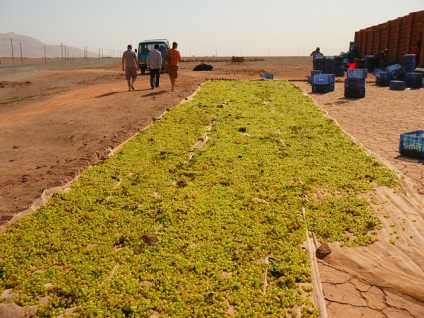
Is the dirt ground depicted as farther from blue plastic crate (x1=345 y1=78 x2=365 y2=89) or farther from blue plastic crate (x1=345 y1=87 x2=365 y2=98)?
blue plastic crate (x1=345 y1=78 x2=365 y2=89)

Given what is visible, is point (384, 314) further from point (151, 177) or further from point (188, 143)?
point (188, 143)

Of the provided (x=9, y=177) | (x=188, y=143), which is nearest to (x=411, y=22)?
(x=188, y=143)

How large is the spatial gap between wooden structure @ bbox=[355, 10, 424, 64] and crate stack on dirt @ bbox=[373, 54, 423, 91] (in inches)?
75.4

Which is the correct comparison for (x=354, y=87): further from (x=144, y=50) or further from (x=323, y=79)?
(x=144, y=50)

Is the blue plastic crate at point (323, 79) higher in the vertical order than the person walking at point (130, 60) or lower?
lower

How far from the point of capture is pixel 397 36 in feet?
90.8

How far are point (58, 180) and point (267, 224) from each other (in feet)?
12.8

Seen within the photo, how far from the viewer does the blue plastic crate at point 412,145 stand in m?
7.61

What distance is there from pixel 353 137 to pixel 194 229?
6.37 metres

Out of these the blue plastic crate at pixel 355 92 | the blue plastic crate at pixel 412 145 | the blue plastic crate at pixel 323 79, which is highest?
the blue plastic crate at pixel 323 79

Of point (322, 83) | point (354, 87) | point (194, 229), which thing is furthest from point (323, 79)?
point (194, 229)

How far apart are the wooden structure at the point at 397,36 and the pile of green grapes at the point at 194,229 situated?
20543 mm

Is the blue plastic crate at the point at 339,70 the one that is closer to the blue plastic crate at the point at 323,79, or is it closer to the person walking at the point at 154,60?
the blue plastic crate at the point at 323,79

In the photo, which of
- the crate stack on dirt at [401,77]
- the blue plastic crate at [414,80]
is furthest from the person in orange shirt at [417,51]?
the blue plastic crate at [414,80]
